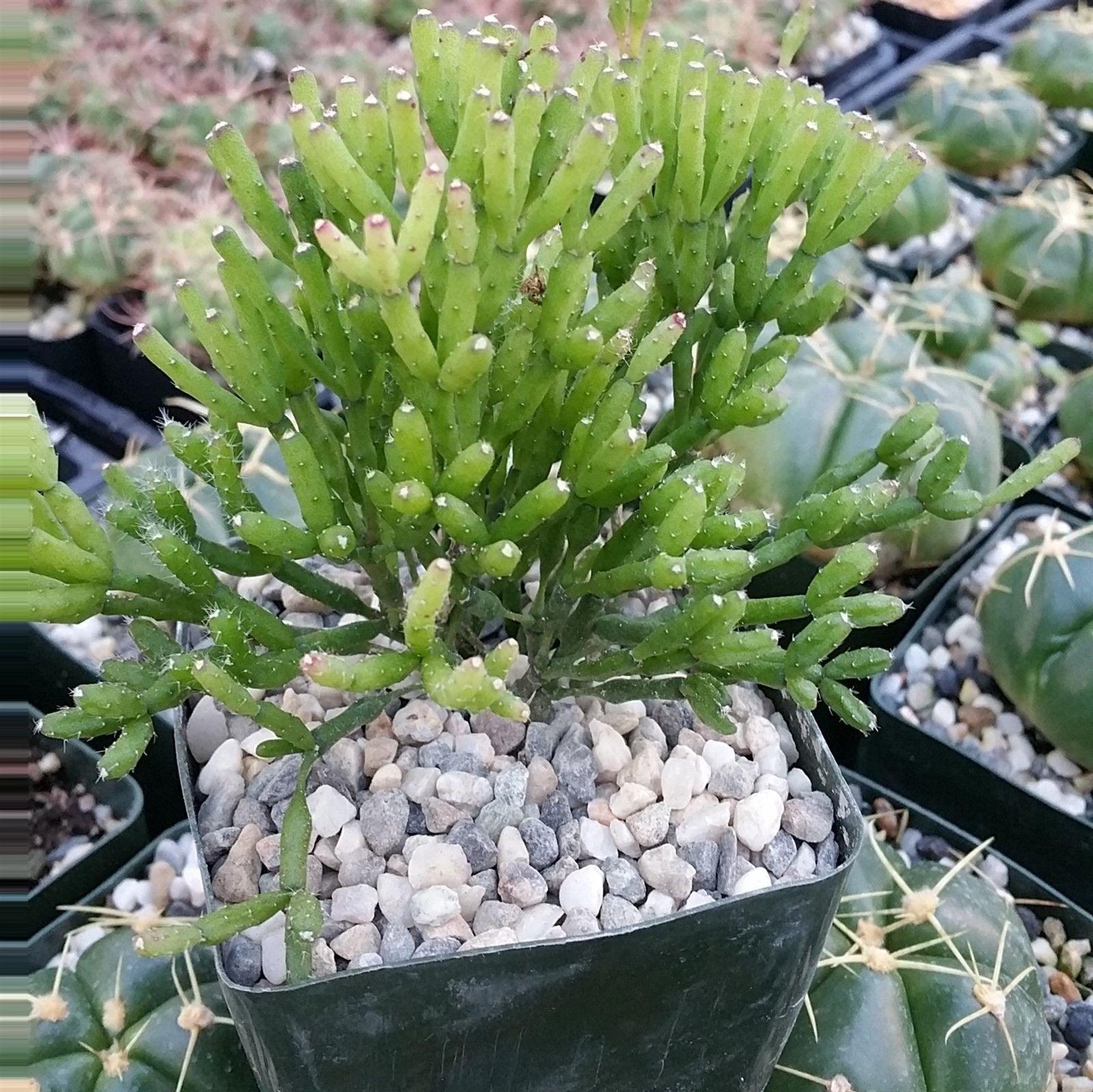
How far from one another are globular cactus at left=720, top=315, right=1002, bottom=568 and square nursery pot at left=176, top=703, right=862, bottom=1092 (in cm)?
52

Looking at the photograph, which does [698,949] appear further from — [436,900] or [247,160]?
[247,160]

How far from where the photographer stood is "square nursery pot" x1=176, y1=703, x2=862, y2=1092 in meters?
0.62

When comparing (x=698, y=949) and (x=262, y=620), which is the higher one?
(x=262, y=620)

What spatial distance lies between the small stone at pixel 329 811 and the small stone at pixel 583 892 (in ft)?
0.47

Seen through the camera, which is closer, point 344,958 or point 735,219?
point 344,958

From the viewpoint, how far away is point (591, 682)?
0.78 meters

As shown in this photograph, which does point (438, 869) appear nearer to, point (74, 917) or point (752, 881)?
point (752, 881)

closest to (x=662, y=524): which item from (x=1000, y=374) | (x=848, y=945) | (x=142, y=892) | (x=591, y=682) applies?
(x=591, y=682)

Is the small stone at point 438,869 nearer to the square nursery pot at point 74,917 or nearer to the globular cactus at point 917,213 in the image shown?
the square nursery pot at point 74,917

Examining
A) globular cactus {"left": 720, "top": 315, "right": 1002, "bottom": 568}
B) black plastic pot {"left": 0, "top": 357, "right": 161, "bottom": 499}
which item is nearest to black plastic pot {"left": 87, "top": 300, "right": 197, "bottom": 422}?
black plastic pot {"left": 0, "top": 357, "right": 161, "bottom": 499}

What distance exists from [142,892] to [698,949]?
598 millimetres

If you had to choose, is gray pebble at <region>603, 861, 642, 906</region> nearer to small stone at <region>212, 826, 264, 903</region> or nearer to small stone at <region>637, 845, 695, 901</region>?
small stone at <region>637, 845, 695, 901</region>

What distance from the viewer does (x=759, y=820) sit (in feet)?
2.35

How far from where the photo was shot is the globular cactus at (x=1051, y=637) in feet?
3.64
